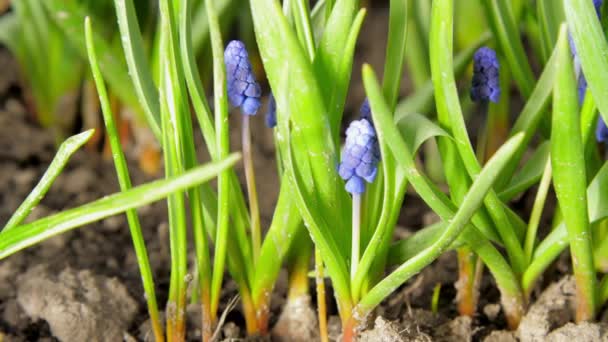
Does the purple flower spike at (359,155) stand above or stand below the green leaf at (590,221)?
above

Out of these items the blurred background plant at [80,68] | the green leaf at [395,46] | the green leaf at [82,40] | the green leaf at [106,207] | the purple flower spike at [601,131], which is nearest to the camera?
the green leaf at [106,207]

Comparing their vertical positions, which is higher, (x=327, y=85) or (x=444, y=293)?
(x=327, y=85)

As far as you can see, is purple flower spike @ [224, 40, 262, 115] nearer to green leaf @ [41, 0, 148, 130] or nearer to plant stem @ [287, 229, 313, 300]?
plant stem @ [287, 229, 313, 300]

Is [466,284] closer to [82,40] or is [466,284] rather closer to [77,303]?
[77,303]

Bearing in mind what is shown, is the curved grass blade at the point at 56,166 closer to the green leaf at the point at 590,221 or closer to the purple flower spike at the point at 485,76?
the purple flower spike at the point at 485,76

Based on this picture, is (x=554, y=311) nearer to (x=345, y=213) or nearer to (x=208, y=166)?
(x=345, y=213)

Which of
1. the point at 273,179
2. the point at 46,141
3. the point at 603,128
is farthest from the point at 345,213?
the point at 46,141

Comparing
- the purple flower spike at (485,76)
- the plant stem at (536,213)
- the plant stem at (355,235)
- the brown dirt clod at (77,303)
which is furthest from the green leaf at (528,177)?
the brown dirt clod at (77,303)

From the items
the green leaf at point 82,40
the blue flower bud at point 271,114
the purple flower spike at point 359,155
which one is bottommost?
the purple flower spike at point 359,155
